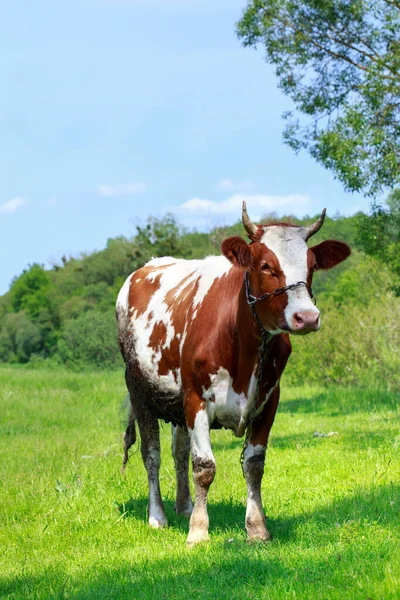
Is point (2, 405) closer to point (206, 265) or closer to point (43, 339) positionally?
point (206, 265)

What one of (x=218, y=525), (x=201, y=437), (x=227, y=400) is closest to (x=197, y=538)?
(x=218, y=525)

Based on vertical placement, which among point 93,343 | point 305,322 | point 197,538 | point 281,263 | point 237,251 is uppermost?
point 237,251

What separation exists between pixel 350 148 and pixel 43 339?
197ft

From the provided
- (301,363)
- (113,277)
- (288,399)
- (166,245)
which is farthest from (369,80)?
(113,277)

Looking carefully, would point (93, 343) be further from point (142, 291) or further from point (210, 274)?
point (210, 274)

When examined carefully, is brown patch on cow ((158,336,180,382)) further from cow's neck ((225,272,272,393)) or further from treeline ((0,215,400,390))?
treeline ((0,215,400,390))

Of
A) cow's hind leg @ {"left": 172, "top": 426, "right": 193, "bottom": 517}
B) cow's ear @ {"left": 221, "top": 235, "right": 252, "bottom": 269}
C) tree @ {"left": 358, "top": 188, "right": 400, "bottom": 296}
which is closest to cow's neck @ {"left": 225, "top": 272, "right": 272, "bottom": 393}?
cow's ear @ {"left": 221, "top": 235, "right": 252, "bottom": 269}

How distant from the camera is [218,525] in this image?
7.63 metres

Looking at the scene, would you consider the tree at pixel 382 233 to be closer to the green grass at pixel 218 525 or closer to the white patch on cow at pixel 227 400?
the green grass at pixel 218 525

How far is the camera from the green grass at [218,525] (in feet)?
18.3

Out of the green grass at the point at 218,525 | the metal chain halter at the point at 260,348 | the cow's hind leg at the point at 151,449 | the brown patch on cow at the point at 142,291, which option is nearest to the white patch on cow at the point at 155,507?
the cow's hind leg at the point at 151,449

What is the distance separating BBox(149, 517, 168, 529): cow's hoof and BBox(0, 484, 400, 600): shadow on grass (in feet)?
2.78

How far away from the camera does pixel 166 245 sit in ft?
172

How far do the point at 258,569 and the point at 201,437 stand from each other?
4.95 ft
